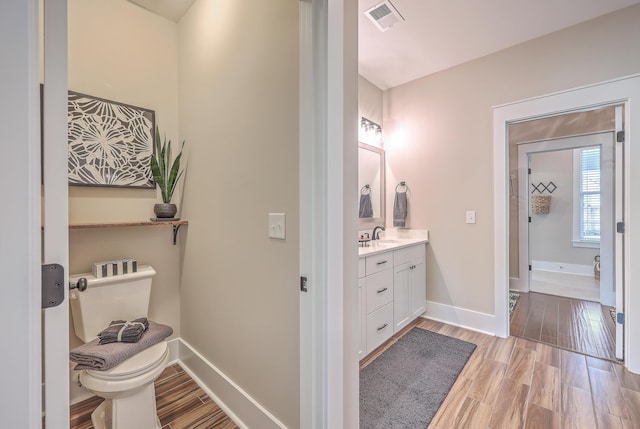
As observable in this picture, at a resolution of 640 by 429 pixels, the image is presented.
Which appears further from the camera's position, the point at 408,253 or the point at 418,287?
the point at 418,287

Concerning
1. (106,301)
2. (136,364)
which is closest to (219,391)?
(136,364)

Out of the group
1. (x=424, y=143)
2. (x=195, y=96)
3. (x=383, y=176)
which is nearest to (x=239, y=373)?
(x=195, y=96)

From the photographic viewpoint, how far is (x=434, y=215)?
9.48ft

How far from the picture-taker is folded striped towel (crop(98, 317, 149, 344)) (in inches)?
53.7

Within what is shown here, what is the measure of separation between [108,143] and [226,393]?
172 cm

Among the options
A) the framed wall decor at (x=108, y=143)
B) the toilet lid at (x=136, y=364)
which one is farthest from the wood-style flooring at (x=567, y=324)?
the framed wall decor at (x=108, y=143)

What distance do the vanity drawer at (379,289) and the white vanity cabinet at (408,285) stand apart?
0.31ft

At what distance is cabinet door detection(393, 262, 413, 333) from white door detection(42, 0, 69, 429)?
2.14 metres

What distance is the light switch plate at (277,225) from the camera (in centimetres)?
120

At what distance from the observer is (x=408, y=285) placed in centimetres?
256

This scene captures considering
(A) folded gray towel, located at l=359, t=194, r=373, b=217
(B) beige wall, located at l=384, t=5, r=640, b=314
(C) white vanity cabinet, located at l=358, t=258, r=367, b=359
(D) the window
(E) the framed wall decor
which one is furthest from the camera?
(D) the window

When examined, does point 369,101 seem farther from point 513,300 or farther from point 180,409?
point 180,409

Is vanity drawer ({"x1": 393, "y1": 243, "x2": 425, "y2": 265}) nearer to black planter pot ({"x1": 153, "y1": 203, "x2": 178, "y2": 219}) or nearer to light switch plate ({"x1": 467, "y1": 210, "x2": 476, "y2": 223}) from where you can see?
light switch plate ({"x1": 467, "y1": 210, "x2": 476, "y2": 223})

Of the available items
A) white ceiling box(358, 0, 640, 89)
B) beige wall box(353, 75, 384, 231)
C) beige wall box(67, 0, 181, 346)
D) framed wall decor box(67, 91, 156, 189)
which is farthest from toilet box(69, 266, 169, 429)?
white ceiling box(358, 0, 640, 89)
